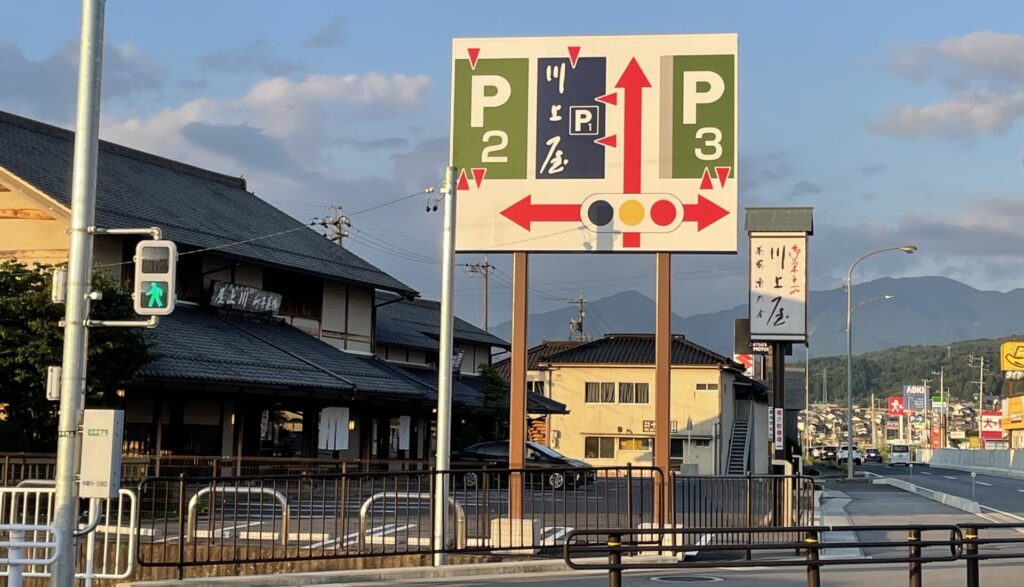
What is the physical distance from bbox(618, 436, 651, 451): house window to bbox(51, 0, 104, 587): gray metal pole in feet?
155

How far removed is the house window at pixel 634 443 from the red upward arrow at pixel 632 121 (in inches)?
1565

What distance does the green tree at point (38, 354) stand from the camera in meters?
22.9

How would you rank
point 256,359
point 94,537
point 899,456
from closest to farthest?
1. point 94,537
2. point 256,359
3. point 899,456

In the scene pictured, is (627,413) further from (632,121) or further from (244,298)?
(632,121)

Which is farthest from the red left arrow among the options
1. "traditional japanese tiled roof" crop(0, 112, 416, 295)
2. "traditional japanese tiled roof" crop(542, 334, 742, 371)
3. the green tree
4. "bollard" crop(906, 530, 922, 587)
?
"traditional japanese tiled roof" crop(542, 334, 742, 371)

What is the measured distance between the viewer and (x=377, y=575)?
14234 mm

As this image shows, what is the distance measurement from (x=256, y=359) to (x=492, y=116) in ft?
46.6

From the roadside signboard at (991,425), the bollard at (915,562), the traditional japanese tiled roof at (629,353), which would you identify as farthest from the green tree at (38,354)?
the roadside signboard at (991,425)

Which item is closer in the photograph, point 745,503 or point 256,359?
point 745,503

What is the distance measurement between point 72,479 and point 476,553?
18.8ft

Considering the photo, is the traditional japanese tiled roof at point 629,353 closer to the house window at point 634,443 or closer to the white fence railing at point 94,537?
the house window at point 634,443

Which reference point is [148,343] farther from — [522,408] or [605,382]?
[605,382]

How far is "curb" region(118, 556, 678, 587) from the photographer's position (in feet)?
44.5

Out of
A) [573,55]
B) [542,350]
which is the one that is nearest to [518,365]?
[573,55]
